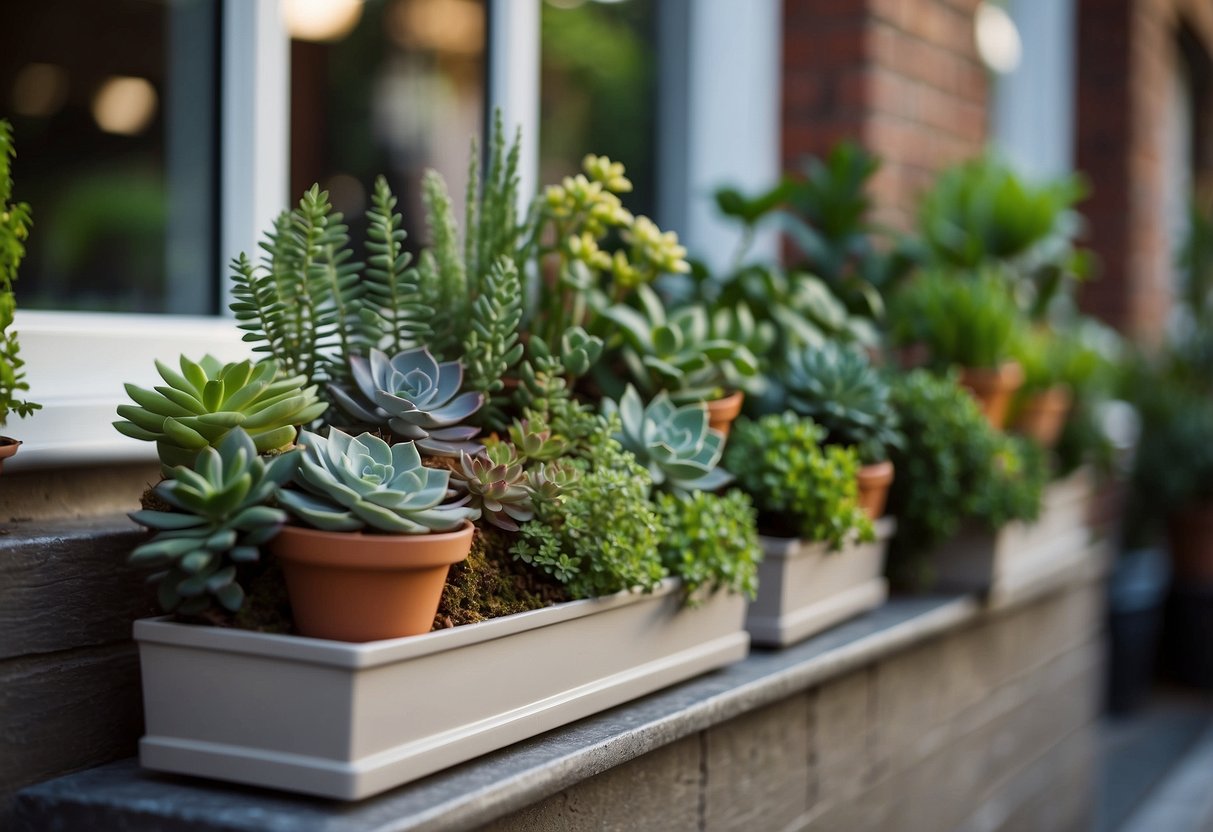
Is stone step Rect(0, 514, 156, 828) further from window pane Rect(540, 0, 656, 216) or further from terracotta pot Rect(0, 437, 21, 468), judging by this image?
window pane Rect(540, 0, 656, 216)

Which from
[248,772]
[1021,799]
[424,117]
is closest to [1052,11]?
[424,117]

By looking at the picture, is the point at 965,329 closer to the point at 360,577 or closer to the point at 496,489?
the point at 496,489

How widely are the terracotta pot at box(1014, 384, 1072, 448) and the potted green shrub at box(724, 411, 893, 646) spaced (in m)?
1.04

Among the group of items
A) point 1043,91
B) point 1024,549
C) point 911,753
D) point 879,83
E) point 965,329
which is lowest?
point 911,753

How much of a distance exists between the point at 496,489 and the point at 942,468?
1.12 metres

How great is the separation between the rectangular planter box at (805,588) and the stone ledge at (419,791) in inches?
8.8

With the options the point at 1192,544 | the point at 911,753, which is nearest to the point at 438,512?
the point at 911,753

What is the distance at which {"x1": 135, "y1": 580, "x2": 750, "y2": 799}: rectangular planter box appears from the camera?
98cm

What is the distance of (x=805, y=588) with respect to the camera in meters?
1.76

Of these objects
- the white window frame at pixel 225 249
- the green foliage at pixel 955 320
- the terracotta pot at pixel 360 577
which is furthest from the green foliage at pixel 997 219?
the terracotta pot at pixel 360 577

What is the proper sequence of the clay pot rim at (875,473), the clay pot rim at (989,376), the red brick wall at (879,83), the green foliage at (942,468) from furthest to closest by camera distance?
the red brick wall at (879,83) → the clay pot rim at (989,376) → the green foliage at (942,468) → the clay pot rim at (875,473)

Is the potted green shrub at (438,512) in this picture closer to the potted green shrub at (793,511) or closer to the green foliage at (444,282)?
the green foliage at (444,282)

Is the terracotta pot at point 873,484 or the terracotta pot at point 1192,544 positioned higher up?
the terracotta pot at point 873,484

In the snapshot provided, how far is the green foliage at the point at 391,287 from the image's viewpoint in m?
1.28
